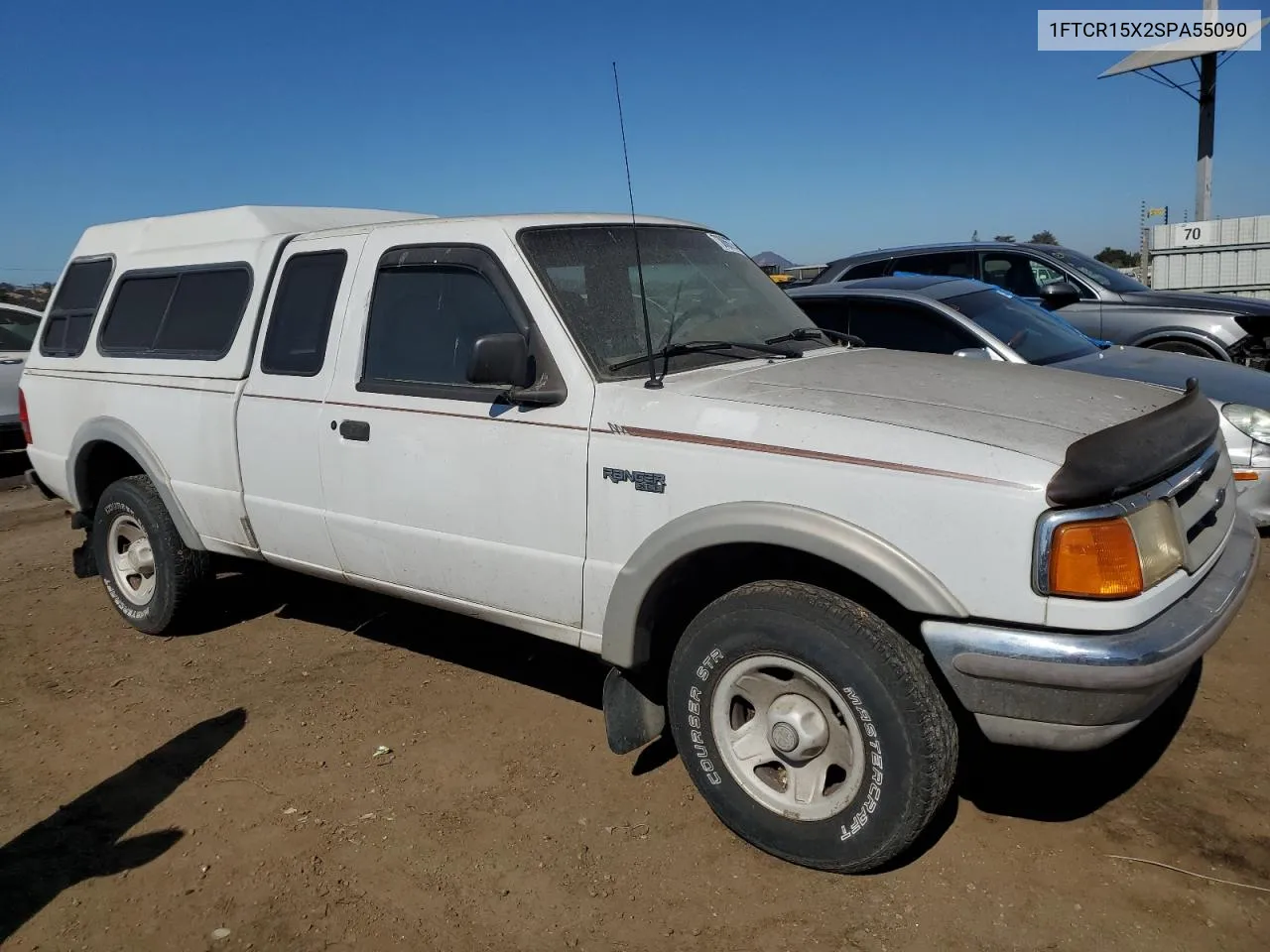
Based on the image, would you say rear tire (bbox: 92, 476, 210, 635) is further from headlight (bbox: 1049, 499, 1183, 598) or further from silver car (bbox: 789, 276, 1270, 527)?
headlight (bbox: 1049, 499, 1183, 598)

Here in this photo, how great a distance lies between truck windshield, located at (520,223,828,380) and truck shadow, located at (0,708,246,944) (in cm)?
230

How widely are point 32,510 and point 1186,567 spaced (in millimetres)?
9249

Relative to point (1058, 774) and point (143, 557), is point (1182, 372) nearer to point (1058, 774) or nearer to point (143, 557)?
point (1058, 774)

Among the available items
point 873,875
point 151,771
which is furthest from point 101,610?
point 873,875

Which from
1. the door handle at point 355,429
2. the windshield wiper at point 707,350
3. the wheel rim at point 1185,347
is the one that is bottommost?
the door handle at point 355,429

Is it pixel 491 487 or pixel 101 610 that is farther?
pixel 101 610

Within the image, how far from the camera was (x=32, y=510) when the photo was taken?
8828 millimetres

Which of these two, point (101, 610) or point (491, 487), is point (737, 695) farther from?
point (101, 610)

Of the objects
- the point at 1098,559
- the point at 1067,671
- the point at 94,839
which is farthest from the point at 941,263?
the point at 94,839

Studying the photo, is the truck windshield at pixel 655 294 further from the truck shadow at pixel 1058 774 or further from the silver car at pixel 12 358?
the silver car at pixel 12 358

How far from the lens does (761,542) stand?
9.40 ft

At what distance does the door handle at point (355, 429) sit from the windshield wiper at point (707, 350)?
111cm

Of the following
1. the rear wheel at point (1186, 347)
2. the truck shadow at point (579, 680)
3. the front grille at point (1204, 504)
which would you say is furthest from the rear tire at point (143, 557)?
the rear wheel at point (1186, 347)

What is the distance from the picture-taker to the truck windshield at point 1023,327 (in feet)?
20.2
